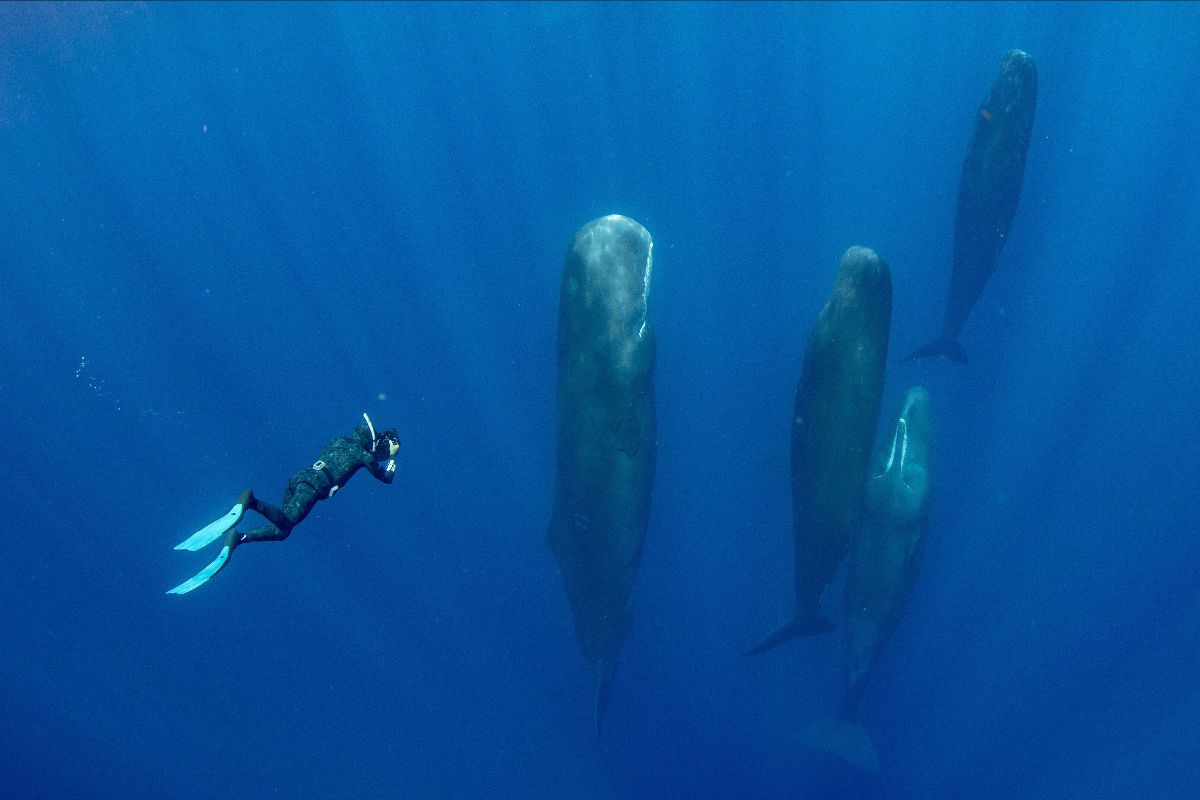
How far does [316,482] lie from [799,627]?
660 centimetres

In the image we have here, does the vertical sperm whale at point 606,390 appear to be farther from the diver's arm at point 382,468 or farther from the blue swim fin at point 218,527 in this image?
the blue swim fin at point 218,527

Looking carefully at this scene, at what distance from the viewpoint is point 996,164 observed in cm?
927

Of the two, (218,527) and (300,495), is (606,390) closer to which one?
(300,495)

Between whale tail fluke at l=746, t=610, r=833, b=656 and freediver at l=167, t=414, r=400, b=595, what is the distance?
585 cm

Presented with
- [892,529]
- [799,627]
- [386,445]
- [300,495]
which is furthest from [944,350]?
[300,495]

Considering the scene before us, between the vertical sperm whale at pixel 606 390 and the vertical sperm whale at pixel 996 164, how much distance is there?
5185 millimetres

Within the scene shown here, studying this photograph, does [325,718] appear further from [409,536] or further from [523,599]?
[523,599]

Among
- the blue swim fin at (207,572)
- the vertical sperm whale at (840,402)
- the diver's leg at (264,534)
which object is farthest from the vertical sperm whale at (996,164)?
the blue swim fin at (207,572)

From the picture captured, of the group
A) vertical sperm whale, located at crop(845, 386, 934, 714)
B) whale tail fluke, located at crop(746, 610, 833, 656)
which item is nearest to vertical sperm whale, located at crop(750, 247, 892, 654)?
vertical sperm whale, located at crop(845, 386, 934, 714)

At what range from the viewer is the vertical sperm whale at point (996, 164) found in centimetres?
914

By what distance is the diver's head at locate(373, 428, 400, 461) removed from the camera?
4.57m

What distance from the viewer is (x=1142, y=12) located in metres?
22.4

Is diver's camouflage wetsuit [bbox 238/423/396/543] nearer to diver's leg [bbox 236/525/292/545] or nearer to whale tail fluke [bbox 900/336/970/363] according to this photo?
diver's leg [bbox 236/525/292/545]

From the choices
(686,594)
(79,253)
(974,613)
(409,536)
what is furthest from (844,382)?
(79,253)
